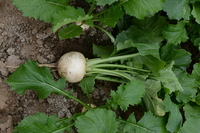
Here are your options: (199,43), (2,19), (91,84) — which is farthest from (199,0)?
(2,19)

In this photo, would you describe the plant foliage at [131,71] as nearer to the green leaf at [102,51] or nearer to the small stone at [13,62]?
the green leaf at [102,51]

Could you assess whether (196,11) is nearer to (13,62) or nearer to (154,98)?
(154,98)

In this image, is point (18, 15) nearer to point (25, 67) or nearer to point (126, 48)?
point (25, 67)

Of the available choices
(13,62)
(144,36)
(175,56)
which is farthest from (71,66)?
(175,56)

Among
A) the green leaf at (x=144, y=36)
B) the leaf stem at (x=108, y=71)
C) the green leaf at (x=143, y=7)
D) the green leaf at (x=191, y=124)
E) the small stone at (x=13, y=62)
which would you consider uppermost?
the green leaf at (x=143, y=7)

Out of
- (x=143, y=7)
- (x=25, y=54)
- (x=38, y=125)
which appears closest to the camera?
(x=38, y=125)

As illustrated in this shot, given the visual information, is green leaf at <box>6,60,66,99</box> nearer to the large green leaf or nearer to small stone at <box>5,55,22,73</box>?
small stone at <box>5,55,22,73</box>

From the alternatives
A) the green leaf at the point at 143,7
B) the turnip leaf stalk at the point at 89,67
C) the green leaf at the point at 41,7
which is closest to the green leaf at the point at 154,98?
the turnip leaf stalk at the point at 89,67
